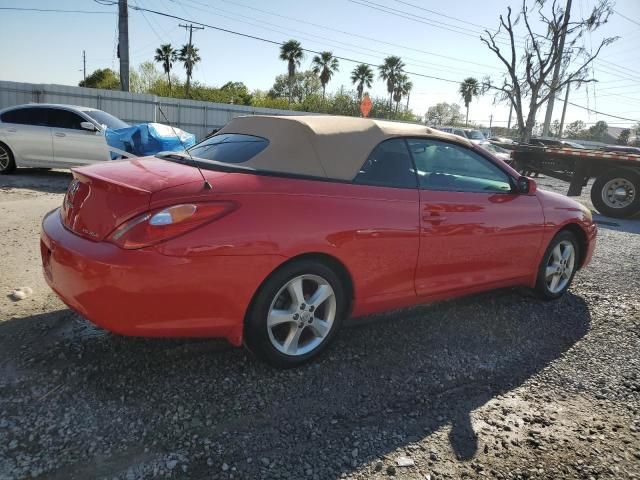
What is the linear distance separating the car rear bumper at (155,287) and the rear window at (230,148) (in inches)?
32.3

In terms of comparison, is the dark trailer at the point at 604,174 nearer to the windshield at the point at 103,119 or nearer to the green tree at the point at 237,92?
the windshield at the point at 103,119

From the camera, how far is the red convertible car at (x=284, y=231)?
2.41m

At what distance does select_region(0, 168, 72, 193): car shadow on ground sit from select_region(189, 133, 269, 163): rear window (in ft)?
21.2

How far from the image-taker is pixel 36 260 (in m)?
4.58

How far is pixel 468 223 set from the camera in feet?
11.5

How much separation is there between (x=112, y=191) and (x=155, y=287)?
1.95ft

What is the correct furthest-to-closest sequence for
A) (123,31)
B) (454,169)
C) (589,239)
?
(123,31) → (589,239) → (454,169)

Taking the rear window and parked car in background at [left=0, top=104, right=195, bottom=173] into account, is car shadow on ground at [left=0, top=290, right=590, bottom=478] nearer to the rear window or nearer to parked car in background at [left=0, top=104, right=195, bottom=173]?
the rear window

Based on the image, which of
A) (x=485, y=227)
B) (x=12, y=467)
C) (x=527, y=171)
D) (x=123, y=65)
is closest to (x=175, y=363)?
(x=12, y=467)

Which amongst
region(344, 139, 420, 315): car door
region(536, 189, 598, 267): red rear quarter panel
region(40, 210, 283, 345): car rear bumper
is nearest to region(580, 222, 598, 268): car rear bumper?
region(536, 189, 598, 267): red rear quarter panel

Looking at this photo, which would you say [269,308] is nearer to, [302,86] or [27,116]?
[27,116]

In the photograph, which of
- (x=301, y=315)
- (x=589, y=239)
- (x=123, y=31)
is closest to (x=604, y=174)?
(x=589, y=239)

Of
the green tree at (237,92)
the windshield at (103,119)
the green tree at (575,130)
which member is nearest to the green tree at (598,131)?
the green tree at (575,130)

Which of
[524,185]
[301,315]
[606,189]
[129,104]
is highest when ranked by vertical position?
[129,104]
